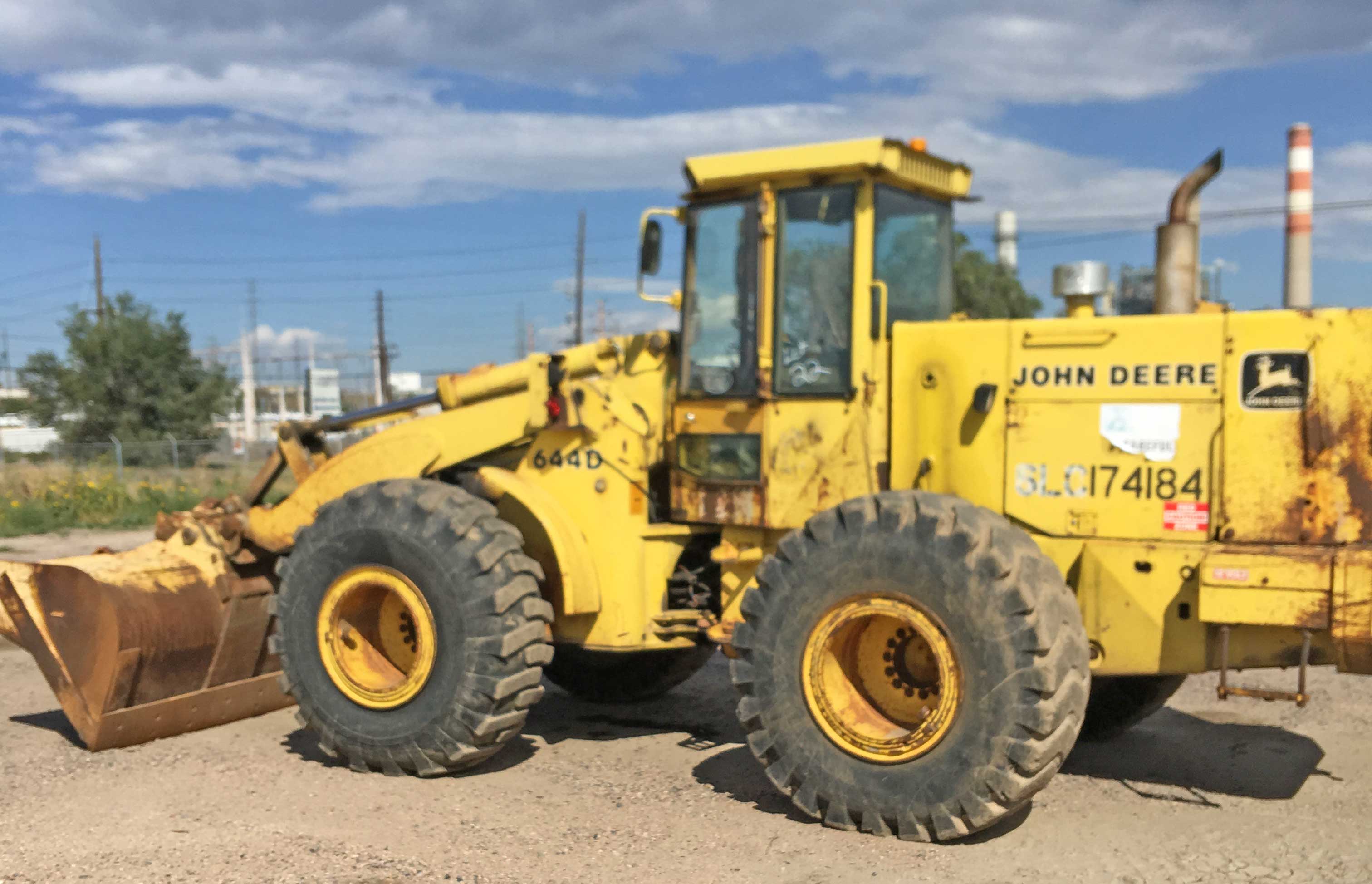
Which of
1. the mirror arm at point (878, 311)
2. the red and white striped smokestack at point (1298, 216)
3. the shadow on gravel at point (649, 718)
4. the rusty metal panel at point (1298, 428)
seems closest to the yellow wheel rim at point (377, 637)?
the shadow on gravel at point (649, 718)

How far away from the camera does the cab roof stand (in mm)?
6031

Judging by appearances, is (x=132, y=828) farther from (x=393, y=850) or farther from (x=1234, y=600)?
(x=1234, y=600)

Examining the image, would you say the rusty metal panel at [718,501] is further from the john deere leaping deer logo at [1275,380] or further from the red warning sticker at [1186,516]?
the john deere leaping deer logo at [1275,380]

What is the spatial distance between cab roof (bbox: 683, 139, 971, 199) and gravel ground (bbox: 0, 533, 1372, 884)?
9.82 feet

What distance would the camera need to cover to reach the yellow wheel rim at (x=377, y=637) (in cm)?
626

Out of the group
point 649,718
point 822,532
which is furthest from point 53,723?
point 822,532

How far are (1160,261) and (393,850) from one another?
4.34 metres

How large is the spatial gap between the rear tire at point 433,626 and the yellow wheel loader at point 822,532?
0.8 inches

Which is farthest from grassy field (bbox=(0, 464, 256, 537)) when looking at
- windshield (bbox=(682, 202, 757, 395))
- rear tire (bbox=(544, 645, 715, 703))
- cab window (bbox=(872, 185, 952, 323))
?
cab window (bbox=(872, 185, 952, 323))

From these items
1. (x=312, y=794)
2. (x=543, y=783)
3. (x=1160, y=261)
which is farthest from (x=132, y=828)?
(x=1160, y=261)

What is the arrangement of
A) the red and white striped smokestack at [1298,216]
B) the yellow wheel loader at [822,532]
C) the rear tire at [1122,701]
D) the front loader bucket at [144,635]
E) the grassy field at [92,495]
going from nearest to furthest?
the yellow wheel loader at [822,532] → the front loader bucket at [144,635] → the rear tire at [1122,701] → the grassy field at [92,495] → the red and white striped smokestack at [1298,216]

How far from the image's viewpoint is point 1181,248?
5879 mm

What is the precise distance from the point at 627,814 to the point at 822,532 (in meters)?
1.57

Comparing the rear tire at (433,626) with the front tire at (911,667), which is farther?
the rear tire at (433,626)
